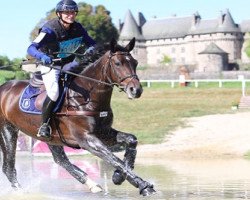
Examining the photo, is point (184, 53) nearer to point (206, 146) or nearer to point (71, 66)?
point (206, 146)

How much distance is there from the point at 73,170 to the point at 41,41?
8.73 ft

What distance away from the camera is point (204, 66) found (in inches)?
5143

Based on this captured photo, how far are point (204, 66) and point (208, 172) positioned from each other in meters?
113

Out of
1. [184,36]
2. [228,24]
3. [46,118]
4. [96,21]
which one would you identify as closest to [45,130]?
[46,118]

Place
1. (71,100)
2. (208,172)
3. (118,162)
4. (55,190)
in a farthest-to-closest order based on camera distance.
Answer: (208,172) < (55,190) < (71,100) < (118,162)

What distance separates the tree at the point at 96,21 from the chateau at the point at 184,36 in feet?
103

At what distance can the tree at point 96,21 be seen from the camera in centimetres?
10756

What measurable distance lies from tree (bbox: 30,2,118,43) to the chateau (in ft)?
103

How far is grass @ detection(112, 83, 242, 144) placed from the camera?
106 ft

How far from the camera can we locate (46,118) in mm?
12133

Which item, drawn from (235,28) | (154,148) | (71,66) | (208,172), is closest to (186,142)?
(154,148)

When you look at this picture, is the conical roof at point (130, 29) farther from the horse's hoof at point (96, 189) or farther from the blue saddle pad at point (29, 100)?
the horse's hoof at point (96, 189)

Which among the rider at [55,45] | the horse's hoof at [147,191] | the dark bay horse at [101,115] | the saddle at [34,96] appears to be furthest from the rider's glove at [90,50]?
the horse's hoof at [147,191]

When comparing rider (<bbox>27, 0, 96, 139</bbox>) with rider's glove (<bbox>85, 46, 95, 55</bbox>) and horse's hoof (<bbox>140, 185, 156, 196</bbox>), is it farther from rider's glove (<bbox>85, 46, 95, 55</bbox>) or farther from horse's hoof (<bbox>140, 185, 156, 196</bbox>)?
horse's hoof (<bbox>140, 185, 156, 196</bbox>)
